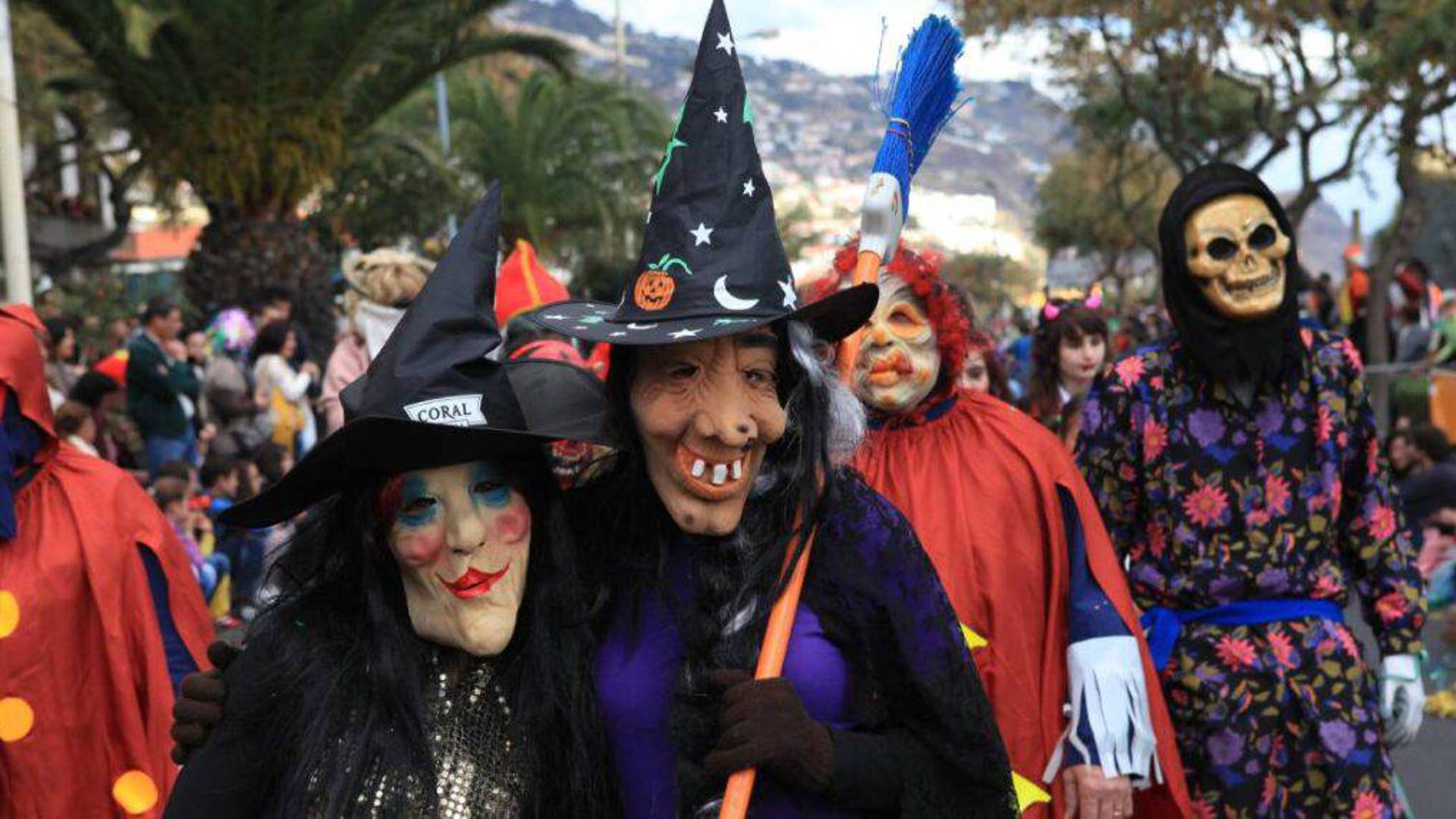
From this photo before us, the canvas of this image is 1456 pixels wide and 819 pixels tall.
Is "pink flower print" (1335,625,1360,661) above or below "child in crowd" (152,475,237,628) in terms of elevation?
above

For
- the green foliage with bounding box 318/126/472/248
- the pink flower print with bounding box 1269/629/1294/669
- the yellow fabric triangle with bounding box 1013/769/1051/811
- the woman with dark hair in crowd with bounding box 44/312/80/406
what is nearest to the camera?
the yellow fabric triangle with bounding box 1013/769/1051/811

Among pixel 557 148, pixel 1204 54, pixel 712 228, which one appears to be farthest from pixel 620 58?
pixel 712 228

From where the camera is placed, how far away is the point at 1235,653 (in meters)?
3.83

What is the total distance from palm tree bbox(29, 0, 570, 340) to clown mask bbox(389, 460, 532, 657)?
10888 millimetres

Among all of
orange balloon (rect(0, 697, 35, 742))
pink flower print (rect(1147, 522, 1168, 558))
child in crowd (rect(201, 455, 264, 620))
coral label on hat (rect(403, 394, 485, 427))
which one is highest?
coral label on hat (rect(403, 394, 485, 427))

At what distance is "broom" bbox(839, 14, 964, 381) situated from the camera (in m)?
3.33

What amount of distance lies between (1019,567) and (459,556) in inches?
75.2

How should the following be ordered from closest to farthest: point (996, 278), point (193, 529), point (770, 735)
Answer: point (770, 735) → point (193, 529) → point (996, 278)

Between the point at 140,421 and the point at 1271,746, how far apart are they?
826cm

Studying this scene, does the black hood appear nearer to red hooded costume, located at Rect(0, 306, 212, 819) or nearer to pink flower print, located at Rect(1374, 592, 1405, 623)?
pink flower print, located at Rect(1374, 592, 1405, 623)

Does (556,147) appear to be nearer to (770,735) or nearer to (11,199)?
(11,199)

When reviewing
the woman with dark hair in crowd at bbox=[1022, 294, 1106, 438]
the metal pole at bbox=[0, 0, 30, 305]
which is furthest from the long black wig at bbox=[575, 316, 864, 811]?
the metal pole at bbox=[0, 0, 30, 305]

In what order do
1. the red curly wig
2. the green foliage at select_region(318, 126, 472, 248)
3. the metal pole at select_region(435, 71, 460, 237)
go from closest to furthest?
the red curly wig, the green foliage at select_region(318, 126, 472, 248), the metal pole at select_region(435, 71, 460, 237)

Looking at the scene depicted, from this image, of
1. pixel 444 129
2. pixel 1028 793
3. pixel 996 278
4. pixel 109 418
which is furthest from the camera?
pixel 996 278
